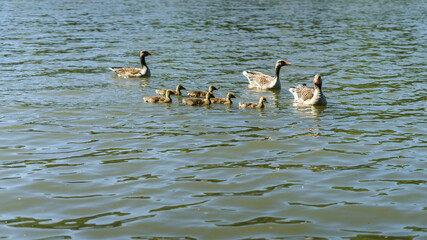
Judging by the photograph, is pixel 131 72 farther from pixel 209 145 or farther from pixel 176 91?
pixel 209 145

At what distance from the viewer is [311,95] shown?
18266 millimetres

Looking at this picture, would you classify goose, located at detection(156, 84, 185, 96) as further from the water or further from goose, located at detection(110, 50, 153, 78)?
goose, located at detection(110, 50, 153, 78)

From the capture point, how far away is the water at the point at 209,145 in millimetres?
9461

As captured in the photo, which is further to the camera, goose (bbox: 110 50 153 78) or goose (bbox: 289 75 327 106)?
goose (bbox: 110 50 153 78)

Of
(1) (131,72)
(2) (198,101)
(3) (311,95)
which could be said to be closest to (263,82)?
(3) (311,95)

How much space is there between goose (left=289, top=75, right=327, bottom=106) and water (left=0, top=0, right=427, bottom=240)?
1.01ft

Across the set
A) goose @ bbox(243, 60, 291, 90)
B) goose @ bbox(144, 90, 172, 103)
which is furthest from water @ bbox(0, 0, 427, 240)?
goose @ bbox(243, 60, 291, 90)

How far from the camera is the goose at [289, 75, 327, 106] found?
58.2ft

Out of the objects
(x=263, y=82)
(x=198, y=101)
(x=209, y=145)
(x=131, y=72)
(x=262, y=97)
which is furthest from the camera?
(x=131, y=72)

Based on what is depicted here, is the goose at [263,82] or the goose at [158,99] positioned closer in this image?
the goose at [158,99]

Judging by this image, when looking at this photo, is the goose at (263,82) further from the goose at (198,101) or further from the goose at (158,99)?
the goose at (158,99)

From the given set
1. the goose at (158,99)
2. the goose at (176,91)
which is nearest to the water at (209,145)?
the goose at (158,99)

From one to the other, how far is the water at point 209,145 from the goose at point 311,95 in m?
0.31

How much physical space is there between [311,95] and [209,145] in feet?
19.1
